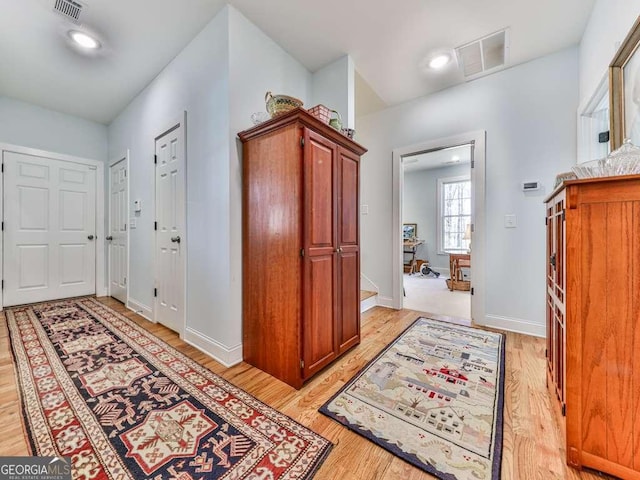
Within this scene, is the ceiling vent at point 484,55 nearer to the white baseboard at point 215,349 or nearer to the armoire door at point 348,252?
the armoire door at point 348,252

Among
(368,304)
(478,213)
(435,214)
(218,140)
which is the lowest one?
(368,304)

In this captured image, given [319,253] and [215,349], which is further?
[215,349]

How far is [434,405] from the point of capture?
1448 millimetres

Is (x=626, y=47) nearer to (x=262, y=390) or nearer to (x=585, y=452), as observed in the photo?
(x=585, y=452)

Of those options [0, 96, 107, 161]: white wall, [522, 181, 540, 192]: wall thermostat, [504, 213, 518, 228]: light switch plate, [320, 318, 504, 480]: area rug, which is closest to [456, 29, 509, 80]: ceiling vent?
[522, 181, 540, 192]: wall thermostat

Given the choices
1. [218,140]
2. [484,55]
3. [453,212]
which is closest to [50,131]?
[218,140]

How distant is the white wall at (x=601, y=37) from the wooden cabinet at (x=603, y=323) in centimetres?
124

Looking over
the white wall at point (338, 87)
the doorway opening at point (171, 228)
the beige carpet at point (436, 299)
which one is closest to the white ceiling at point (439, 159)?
the beige carpet at point (436, 299)

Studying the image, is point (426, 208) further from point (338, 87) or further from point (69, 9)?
point (69, 9)

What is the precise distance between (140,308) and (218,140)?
2.39 m

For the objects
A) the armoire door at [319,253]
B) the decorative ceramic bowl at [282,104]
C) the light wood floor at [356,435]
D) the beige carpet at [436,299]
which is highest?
the decorative ceramic bowl at [282,104]

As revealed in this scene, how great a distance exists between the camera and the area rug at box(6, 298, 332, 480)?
1068mm

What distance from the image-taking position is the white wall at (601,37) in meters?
1.46

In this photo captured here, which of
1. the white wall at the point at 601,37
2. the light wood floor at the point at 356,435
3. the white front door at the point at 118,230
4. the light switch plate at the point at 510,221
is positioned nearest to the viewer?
the light wood floor at the point at 356,435
